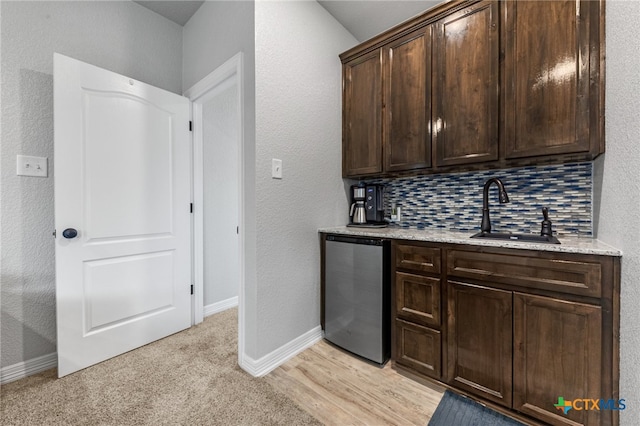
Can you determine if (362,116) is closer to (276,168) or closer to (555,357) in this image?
(276,168)

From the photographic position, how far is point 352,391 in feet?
4.86

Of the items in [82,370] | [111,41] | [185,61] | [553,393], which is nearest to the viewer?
[553,393]

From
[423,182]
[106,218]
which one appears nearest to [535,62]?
[423,182]

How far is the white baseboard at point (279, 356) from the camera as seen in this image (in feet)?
5.33

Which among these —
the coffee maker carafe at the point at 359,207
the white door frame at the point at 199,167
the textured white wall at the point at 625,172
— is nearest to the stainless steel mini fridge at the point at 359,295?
the coffee maker carafe at the point at 359,207

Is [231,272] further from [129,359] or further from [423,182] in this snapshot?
[423,182]

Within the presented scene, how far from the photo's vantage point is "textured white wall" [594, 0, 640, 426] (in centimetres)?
91

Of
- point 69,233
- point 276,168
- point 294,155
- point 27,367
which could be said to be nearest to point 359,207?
point 294,155

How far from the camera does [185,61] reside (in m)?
2.35

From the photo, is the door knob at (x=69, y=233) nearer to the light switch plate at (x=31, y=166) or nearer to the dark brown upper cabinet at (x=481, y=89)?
the light switch plate at (x=31, y=166)

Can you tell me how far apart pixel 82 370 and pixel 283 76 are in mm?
2401

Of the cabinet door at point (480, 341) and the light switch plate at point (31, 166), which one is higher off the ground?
the light switch plate at point (31, 166)

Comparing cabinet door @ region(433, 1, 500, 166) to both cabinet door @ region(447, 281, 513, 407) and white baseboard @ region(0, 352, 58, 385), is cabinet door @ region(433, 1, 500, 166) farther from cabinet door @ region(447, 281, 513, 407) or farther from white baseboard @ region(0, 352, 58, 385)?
white baseboard @ region(0, 352, 58, 385)

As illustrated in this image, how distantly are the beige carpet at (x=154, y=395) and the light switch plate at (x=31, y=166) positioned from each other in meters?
1.30
